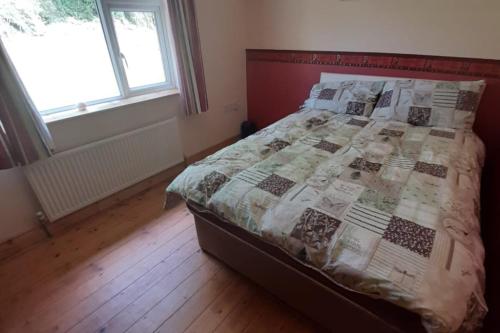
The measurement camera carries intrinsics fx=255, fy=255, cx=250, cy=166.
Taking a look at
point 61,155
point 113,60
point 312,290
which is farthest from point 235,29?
point 312,290

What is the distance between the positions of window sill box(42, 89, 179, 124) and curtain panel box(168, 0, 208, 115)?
17 centimetres

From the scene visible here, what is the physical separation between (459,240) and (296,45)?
2429 millimetres

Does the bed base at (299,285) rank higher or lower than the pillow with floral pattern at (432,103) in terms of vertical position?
lower

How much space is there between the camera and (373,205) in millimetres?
1133

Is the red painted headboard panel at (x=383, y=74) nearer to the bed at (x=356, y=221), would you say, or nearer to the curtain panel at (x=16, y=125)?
the bed at (x=356, y=221)

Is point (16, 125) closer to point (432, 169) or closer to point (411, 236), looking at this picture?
point (411, 236)

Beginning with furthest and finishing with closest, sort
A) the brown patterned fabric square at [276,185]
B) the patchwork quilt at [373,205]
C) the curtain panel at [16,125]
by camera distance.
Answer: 1. the curtain panel at [16,125]
2. the brown patterned fabric square at [276,185]
3. the patchwork quilt at [373,205]

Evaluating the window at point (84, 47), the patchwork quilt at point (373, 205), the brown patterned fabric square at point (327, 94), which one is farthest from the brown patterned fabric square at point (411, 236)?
the window at point (84, 47)

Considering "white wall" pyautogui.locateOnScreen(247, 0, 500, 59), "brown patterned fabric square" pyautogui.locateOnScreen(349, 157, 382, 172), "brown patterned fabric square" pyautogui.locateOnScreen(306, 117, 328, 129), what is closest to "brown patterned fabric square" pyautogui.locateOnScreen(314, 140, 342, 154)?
"brown patterned fabric square" pyautogui.locateOnScreen(349, 157, 382, 172)

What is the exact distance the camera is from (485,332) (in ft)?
3.92

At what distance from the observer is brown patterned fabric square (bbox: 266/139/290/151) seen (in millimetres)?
1723

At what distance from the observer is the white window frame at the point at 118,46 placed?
2.01 meters

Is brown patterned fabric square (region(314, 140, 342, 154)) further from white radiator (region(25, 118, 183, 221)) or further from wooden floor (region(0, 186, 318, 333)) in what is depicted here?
white radiator (region(25, 118, 183, 221))

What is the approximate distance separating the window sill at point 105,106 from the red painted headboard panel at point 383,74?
3.77ft
